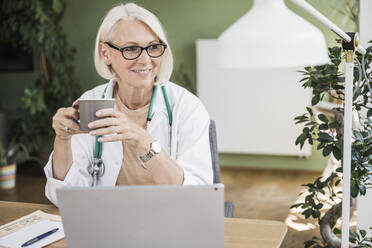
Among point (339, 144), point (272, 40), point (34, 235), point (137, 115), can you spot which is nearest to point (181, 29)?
point (137, 115)

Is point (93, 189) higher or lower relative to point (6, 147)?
higher

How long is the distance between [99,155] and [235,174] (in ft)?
9.24

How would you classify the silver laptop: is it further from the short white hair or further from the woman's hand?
the short white hair

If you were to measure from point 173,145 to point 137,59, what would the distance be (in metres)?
0.31

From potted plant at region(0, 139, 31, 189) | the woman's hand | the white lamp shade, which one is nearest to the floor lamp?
the white lamp shade

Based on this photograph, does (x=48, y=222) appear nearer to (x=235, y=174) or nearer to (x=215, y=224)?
(x=215, y=224)

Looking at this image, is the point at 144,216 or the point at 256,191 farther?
the point at 256,191

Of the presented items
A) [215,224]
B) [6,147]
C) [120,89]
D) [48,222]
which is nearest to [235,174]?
[6,147]

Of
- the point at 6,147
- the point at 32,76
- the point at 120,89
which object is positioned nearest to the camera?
the point at 120,89

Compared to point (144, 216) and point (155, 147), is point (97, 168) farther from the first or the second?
point (144, 216)

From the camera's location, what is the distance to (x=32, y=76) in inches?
193

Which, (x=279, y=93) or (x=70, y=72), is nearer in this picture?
(x=279, y=93)

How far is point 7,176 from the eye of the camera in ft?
13.3

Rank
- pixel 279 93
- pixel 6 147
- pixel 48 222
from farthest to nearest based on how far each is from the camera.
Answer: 1. pixel 6 147
2. pixel 279 93
3. pixel 48 222
